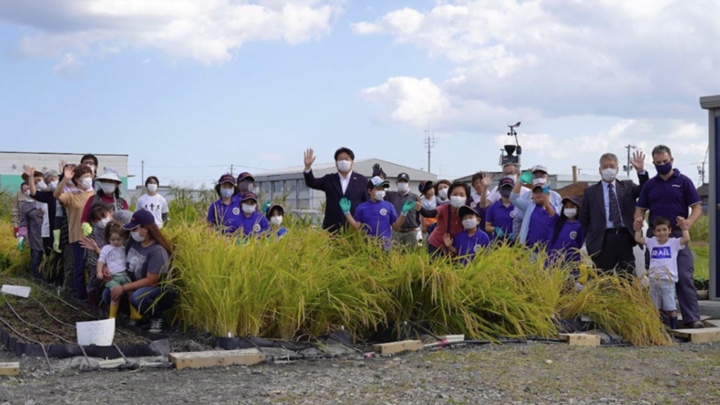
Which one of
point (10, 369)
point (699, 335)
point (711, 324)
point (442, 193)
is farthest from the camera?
point (442, 193)

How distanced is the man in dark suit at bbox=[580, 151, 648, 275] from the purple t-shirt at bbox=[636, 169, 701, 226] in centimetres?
32

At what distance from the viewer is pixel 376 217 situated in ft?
31.7

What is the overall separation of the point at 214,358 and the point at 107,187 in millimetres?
3979

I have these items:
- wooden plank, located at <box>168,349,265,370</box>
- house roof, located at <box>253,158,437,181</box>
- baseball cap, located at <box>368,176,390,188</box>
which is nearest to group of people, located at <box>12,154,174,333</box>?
wooden plank, located at <box>168,349,265,370</box>

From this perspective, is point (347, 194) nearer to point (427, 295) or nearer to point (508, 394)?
point (427, 295)

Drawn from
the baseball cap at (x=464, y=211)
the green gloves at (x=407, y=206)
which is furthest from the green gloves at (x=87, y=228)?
the baseball cap at (x=464, y=211)

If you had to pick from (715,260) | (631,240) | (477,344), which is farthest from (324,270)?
(715,260)

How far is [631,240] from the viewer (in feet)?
30.1

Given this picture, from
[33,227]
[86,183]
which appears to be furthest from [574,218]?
[33,227]

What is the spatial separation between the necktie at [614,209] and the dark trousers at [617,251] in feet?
0.27

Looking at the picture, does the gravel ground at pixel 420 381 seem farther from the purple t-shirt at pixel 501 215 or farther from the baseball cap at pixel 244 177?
the baseball cap at pixel 244 177

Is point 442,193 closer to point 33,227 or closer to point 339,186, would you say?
point 339,186

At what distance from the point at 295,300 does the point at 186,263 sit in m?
1.21

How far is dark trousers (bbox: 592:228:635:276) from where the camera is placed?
9.12 meters
